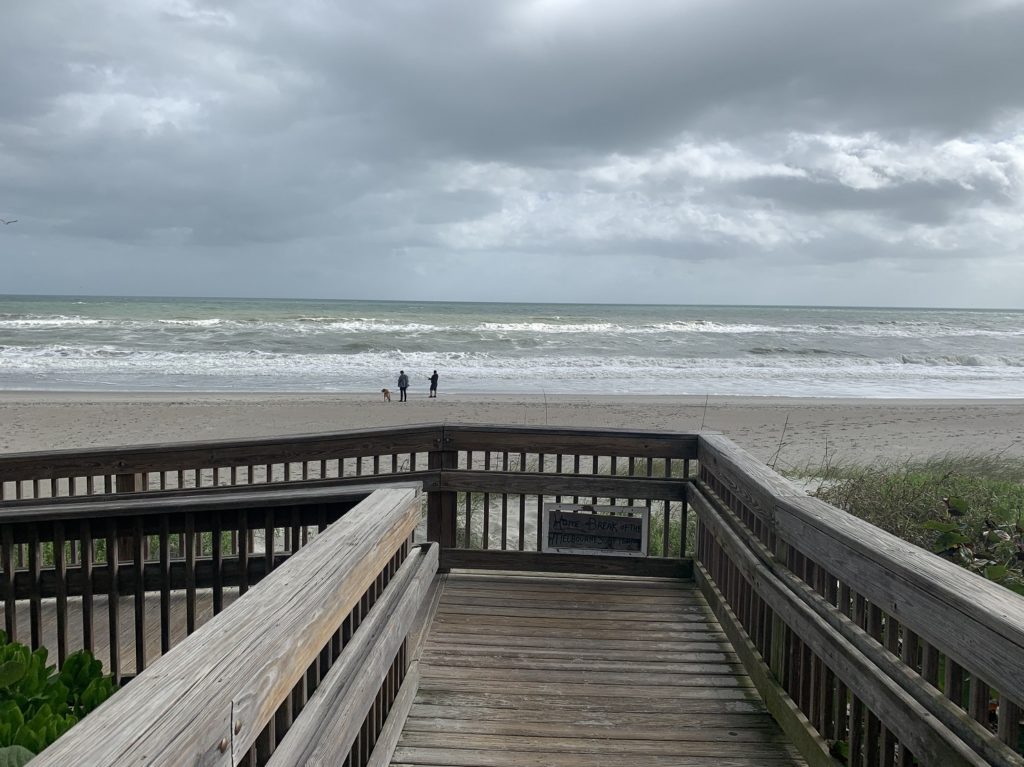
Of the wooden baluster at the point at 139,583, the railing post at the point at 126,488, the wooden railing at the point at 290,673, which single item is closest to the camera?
the wooden railing at the point at 290,673

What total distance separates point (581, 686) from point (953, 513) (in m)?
2.20

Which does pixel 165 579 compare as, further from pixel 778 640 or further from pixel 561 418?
pixel 561 418

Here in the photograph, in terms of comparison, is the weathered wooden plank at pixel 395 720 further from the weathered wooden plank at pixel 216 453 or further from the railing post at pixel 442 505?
the weathered wooden plank at pixel 216 453

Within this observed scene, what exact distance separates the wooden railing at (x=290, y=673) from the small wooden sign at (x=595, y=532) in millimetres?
2038

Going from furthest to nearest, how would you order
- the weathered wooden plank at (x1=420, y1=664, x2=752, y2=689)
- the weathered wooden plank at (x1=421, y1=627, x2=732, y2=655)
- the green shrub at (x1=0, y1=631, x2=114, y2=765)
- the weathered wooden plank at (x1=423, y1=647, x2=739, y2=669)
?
1. the weathered wooden plank at (x1=421, y1=627, x2=732, y2=655)
2. the weathered wooden plank at (x1=423, y1=647, x2=739, y2=669)
3. the weathered wooden plank at (x1=420, y1=664, x2=752, y2=689)
4. the green shrub at (x1=0, y1=631, x2=114, y2=765)

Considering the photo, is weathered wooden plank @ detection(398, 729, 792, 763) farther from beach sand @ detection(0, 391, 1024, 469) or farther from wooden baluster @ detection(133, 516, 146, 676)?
beach sand @ detection(0, 391, 1024, 469)

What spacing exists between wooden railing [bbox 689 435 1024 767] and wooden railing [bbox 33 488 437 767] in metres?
1.50

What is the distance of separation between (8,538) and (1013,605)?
3.28m

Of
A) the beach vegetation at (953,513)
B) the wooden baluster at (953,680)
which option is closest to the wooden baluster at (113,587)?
the wooden baluster at (953,680)

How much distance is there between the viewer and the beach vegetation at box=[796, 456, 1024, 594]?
3.98 metres

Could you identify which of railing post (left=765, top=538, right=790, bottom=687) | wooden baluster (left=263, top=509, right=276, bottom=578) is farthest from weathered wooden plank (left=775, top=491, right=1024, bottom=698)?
wooden baluster (left=263, top=509, right=276, bottom=578)

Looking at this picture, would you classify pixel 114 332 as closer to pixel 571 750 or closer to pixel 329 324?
pixel 329 324

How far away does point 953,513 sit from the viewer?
4.37 metres

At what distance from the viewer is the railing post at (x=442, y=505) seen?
543 cm
